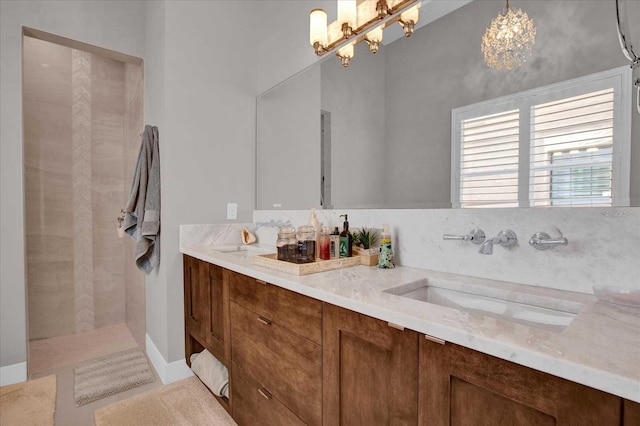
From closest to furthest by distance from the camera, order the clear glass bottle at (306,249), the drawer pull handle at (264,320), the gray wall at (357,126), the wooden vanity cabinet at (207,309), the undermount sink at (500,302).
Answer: the undermount sink at (500,302)
the drawer pull handle at (264,320)
the clear glass bottle at (306,249)
the gray wall at (357,126)
the wooden vanity cabinet at (207,309)

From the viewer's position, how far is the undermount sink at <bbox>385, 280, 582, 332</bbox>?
91cm

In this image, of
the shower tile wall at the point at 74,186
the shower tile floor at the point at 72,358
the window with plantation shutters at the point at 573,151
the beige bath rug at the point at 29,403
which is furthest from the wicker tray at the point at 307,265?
the shower tile wall at the point at 74,186

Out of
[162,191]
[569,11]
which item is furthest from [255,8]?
[569,11]

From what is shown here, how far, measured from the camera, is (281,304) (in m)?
1.21

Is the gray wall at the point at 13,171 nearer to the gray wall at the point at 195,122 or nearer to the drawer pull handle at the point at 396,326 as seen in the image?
the gray wall at the point at 195,122

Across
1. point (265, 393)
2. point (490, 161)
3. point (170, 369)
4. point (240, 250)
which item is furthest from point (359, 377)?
point (170, 369)

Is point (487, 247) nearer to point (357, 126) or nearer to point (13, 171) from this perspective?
point (357, 126)

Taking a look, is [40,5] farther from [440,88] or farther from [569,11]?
[569,11]

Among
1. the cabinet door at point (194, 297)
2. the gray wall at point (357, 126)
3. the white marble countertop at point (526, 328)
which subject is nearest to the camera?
the white marble countertop at point (526, 328)

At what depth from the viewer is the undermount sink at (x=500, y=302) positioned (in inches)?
36.0

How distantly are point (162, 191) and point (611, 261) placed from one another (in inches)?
89.4

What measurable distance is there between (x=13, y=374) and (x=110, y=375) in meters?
0.55

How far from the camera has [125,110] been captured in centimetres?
316

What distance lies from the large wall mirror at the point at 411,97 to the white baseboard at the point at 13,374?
1983 millimetres
